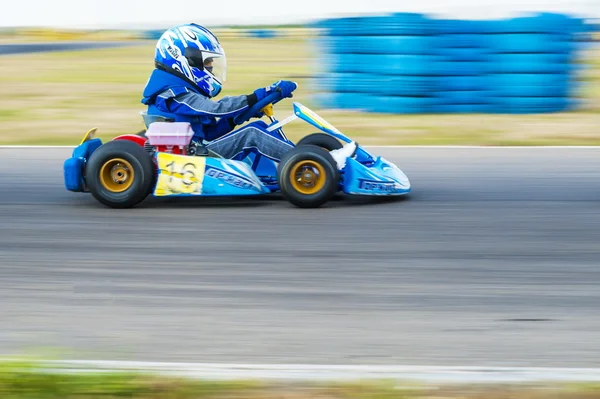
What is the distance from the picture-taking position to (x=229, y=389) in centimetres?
309

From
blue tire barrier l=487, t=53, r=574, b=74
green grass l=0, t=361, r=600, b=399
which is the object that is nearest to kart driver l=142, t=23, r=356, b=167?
green grass l=0, t=361, r=600, b=399

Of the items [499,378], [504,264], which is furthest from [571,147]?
[499,378]

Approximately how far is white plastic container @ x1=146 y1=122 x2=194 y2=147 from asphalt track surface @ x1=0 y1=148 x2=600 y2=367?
1.42ft

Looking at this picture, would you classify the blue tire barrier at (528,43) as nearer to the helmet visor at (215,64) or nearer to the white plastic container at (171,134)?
the helmet visor at (215,64)

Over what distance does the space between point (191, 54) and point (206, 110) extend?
1.29ft

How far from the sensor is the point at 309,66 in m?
19.2

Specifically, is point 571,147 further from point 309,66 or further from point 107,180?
point 309,66

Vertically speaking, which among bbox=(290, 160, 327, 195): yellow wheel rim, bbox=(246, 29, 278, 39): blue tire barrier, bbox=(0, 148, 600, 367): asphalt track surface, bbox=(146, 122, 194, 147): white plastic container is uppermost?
bbox=(246, 29, 278, 39): blue tire barrier

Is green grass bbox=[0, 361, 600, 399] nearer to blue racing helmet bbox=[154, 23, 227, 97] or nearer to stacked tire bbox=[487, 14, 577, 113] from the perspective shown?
blue racing helmet bbox=[154, 23, 227, 97]

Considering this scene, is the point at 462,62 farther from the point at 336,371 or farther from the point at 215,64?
the point at 336,371

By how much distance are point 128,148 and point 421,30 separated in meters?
5.63

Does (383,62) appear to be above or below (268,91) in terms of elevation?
above

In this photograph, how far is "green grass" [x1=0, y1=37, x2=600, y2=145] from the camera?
9.98 meters

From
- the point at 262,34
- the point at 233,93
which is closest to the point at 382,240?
the point at 233,93
